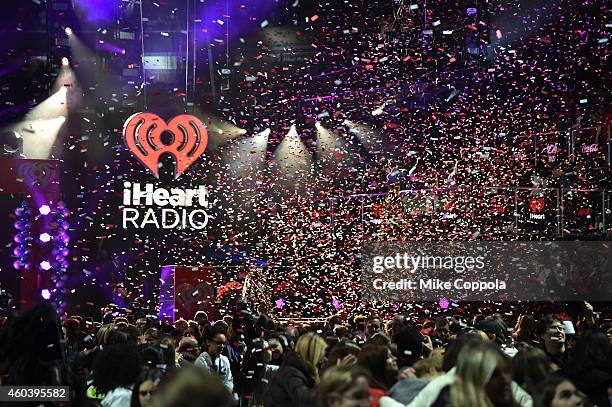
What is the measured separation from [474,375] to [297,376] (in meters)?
1.77

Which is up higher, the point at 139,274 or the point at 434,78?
the point at 434,78

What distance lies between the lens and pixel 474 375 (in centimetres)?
338

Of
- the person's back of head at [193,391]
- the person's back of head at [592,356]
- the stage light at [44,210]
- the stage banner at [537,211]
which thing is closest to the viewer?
the person's back of head at [193,391]

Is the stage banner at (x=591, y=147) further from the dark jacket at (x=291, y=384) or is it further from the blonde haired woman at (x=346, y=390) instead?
the blonde haired woman at (x=346, y=390)

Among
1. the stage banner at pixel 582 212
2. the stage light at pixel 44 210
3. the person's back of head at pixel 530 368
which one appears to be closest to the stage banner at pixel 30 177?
the stage light at pixel 44 210

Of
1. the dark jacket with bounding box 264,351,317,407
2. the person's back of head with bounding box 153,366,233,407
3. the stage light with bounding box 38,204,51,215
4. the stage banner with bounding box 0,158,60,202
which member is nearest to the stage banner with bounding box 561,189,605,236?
the stage light with bounding box 38,204,51,215

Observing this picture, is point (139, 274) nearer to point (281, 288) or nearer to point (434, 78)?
point (281, 288)

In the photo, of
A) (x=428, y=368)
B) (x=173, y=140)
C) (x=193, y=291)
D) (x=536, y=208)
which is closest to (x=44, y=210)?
(x=193, y=291)

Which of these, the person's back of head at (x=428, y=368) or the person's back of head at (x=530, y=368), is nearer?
the person's back of head at (x=530, y=368)

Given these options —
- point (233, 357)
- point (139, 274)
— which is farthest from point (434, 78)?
point (233, 357)

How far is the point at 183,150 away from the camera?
804 inches

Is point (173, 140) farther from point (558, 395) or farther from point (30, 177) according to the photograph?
point (558, 395)

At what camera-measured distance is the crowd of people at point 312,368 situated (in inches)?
134

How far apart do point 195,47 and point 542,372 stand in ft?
60.3
